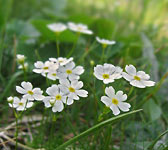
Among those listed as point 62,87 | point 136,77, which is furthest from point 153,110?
point 62,87

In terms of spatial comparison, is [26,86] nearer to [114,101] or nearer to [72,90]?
[72,90]

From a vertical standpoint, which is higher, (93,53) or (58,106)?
(58,106)

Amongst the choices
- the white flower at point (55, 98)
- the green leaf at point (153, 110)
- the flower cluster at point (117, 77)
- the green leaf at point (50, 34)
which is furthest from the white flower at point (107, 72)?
the green leaf at point (50, 34)

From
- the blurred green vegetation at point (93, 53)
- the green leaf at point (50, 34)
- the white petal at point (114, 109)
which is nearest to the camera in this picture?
the white petal at point (114, 109)

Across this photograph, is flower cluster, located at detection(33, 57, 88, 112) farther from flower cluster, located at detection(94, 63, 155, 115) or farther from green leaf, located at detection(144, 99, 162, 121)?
green leaf, located at detection(144, 99, 162, 121)

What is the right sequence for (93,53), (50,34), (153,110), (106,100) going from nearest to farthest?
(106,100)
(153,110)
(93,53)
(50,34)

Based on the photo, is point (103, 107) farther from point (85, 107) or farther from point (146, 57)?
point (146, 57)

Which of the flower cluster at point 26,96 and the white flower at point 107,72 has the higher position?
the white flower at point 107,72

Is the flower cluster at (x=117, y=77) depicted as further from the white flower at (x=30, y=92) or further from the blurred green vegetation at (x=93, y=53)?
the white flower at (x=30, y=92)
